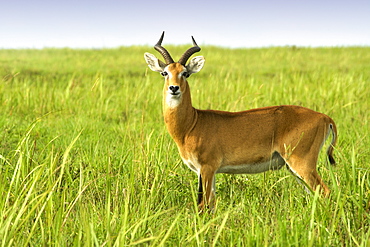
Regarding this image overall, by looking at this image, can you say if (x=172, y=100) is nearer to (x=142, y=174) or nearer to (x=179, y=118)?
(x=179, y=118)

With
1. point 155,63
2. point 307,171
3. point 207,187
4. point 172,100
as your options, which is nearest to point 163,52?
point 155,63

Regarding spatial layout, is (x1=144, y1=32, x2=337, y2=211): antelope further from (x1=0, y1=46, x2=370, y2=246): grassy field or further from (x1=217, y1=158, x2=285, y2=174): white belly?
(x1=0, y1=46, x2=370, y2=246): grassy field

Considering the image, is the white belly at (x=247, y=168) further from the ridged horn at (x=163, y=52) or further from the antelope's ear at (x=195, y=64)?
the ridged horn at (x=163, y=52)

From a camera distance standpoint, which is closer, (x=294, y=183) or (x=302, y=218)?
(x=302, y=218)

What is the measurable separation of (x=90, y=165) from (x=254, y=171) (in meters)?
1.77

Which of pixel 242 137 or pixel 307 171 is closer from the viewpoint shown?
pixel 307 171

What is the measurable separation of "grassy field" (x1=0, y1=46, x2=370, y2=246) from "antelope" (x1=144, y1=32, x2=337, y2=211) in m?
0.23

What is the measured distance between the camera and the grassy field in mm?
2967

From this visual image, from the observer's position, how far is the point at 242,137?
4.28m

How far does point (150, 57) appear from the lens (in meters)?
4.52

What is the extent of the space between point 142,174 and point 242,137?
3.61ft

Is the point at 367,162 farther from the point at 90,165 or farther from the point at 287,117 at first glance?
the point at 90,165

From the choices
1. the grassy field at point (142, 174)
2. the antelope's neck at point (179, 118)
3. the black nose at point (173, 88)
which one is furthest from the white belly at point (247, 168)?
the black nose at point (173, 88)

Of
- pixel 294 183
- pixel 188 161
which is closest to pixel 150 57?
pixel 188 161
